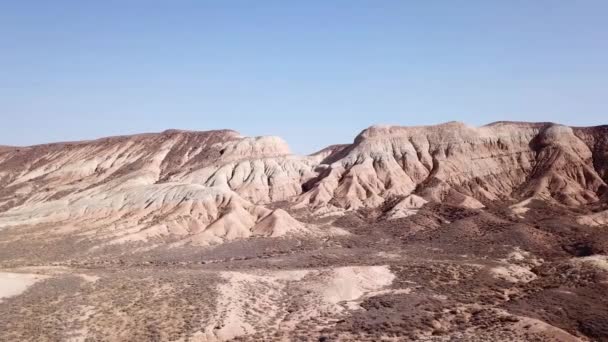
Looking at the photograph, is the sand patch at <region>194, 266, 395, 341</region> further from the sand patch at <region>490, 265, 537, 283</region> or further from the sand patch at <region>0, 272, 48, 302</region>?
the sand patch at <region>0, 272, 48, 302</region>

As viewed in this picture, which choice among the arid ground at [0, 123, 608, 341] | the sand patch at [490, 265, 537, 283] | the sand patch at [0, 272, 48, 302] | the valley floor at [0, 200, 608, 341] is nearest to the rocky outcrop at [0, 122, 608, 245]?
the arid ground at [0, 123, 608, 341]

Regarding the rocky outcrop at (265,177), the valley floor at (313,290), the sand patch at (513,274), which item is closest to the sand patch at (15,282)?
the valley floor at (313,290)

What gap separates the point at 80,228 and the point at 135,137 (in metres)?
52.0

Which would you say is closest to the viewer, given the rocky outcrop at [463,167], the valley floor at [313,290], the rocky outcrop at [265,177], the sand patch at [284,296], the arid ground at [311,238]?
the valley floor at [313,290]

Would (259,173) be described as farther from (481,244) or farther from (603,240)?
(603,240)

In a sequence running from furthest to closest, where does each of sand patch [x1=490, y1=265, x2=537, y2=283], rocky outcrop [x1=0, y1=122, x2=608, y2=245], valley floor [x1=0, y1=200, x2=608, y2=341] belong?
rocky outcrop [x1=0, y1=122, x2=608, y2=245] → sand patch [x1=490, y1=265, x2=537, y2=283] → valley floor [x1=0, y1=200, x2=608, y2=341]

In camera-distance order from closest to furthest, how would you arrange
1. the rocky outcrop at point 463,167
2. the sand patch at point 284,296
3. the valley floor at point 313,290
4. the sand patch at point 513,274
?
1. the valley floor at point 313,290
2. the sand patch at point 284,296
3. the sand patch at point 513,274
4. the rocky outcrop at point 463,167

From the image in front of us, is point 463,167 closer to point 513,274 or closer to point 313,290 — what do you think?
point 513,274

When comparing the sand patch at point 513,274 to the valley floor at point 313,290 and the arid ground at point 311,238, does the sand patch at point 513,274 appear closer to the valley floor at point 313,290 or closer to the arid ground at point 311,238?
the valley floor at point 313,290

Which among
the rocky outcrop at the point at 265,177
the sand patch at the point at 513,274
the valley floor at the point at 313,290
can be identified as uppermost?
the rocky outcrop at the point at 265,177

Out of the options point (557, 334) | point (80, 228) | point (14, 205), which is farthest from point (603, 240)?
point (14, 205)

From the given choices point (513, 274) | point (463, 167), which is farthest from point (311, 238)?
point (463, 167)

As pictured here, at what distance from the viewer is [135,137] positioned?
378 feet

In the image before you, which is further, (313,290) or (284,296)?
(313,290)
